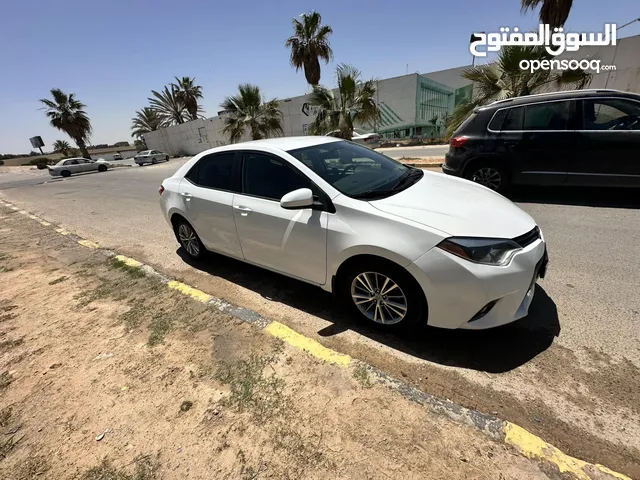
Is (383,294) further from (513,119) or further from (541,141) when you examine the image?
(513,119)

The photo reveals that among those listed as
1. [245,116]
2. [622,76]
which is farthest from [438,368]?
[622,76]

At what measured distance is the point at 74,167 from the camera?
2625 cm

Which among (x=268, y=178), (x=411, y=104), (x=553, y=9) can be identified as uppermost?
(x=553, y=9)

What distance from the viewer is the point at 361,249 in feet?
7.64

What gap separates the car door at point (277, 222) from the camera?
103 inches

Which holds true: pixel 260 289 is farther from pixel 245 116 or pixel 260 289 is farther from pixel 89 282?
pixel 245 116

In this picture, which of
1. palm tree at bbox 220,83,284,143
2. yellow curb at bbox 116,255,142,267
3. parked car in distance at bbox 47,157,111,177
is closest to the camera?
yellow curb at bbox 116,255,142,267

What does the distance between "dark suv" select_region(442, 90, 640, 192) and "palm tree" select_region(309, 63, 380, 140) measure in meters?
7.02

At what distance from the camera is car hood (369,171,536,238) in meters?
2.17

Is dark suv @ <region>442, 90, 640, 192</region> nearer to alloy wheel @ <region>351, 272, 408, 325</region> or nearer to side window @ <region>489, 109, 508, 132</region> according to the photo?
side window @ <region>489, 109, 508, 132</region>

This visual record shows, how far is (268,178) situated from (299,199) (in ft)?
2.25

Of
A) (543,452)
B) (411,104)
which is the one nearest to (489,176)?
(543,452)

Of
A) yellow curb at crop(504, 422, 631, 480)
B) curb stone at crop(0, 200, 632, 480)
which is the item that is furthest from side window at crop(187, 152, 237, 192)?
yellow curb at crop(504, 422, 631, 480)

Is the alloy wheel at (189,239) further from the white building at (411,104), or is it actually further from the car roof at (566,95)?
the white building at (411,104)
